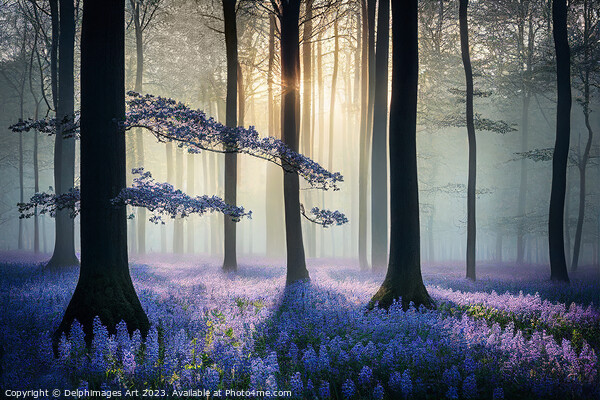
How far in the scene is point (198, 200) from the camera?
6980 millimetres

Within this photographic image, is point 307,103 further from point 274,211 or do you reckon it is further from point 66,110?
point 66,110

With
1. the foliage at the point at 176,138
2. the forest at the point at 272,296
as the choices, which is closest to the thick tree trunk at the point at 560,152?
the forest at the point at 272,296

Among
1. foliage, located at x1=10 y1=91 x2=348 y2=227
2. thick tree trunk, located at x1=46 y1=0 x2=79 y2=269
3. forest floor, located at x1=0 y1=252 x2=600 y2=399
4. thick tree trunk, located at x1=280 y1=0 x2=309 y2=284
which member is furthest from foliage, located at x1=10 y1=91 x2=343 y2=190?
thick tree trunk, located at x1=46 y1=0 x2=79 y2=269

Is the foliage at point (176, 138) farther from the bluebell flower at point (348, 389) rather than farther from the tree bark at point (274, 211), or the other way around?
the tree bark at point (274, 211)

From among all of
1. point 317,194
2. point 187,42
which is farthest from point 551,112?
point 187,42

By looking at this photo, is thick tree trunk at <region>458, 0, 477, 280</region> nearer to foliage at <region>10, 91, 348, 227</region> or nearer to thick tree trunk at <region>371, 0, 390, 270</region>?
thick tree trunk at <region>371, 0, 390, 270</region>

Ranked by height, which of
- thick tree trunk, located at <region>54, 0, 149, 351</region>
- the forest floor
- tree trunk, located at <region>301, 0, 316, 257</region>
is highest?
tree trunk, located at <region>301, 0, 316, 257</region>

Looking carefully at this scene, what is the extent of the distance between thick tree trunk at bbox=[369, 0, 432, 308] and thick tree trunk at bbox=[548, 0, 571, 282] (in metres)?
8.49

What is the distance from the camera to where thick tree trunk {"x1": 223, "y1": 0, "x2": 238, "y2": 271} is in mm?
14500

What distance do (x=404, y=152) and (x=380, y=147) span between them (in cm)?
863

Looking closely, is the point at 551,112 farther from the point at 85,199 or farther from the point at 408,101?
the point at 85,199

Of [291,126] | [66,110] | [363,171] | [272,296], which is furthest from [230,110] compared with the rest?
[272,296]

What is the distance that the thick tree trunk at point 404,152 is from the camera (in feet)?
29.1

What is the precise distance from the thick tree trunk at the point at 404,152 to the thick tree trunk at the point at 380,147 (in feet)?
25.3
